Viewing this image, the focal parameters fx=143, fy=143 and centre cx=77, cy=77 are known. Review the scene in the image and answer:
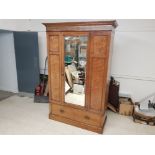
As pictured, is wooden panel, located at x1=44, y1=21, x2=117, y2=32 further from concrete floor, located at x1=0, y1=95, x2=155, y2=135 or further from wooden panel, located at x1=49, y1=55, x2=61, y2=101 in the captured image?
concrete floor, located at x1=0, y1=95, x2=155, y2=135

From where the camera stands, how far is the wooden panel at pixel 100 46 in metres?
2.25

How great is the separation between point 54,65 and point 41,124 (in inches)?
48.2

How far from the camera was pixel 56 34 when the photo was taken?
2.56 metres

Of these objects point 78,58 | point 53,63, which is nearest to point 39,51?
point 53,63

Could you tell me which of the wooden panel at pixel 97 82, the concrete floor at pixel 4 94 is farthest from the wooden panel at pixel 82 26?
the concrete floor at pixel 4 94

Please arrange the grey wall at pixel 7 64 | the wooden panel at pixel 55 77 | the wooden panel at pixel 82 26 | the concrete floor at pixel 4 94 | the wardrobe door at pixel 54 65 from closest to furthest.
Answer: the wooden panel at pixel 82 26 → the wardrobe door at pixel 54 65 → the wooden panel at pixel 55 77 → the concrete floor at pixel 4 94 → the grey wall at pixel 7 64

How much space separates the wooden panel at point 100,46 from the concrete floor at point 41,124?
1460mm

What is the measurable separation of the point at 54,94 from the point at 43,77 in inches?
56.7

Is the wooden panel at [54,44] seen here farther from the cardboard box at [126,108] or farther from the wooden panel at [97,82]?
the cardboard box at [126,108]

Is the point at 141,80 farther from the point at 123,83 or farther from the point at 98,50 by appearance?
the point at 98,50

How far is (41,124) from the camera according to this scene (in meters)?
2.88

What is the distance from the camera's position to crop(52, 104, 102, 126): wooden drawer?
2657mm

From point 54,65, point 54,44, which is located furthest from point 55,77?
point 54,44

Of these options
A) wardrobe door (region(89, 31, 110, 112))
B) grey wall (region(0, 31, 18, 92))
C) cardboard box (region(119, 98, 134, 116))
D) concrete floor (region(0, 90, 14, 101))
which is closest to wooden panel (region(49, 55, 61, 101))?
wardrobe door (region(89, 31, 110, 112))
